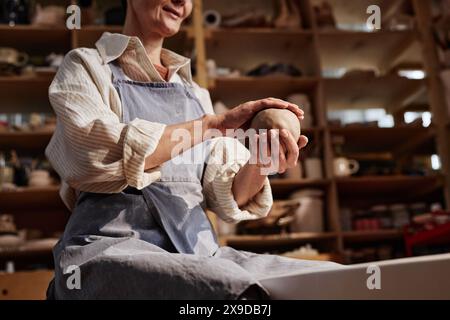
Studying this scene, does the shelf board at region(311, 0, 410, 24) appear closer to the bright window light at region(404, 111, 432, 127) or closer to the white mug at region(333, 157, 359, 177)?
the bright window light at region(404, 111, 432, 127)

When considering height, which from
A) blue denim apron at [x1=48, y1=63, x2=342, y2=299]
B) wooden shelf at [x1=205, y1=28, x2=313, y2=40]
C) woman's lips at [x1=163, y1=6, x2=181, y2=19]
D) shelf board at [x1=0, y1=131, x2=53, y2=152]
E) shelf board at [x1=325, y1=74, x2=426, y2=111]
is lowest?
blue denim apron at [x1=48, y1=63, x2=342, y2=299]

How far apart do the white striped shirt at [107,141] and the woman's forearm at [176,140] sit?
0.01 m

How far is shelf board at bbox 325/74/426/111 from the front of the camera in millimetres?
3449

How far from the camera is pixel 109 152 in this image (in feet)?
2.82

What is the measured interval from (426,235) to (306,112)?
3.34ft

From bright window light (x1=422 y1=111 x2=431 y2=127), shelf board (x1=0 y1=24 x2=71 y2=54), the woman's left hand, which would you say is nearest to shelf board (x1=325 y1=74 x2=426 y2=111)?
bright window light (x1=422 y1=111 x2=431 y2=127)

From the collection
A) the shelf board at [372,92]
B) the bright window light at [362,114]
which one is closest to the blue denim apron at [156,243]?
Result: the shelf board at [372,92]

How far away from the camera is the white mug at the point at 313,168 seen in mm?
3230

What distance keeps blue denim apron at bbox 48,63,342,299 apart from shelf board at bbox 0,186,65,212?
196 centimetres

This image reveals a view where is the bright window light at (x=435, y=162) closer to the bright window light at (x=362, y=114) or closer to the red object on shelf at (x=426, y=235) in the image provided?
the bright window light at (x=362, y=114)

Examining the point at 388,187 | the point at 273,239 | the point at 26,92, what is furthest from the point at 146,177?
the point at 388,187

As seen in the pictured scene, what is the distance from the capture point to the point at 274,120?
826 millimetres

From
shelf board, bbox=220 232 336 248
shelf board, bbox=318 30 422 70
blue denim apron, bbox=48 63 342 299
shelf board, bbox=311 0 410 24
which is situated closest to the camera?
blue denim apron, bbox=48 63 342 299

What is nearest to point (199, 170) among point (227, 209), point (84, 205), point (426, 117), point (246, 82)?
point (227, 209)
